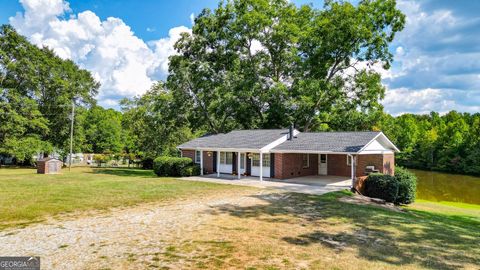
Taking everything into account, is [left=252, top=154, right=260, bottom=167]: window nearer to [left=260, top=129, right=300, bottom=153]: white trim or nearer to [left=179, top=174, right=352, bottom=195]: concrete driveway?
[left=260, top=129, right=300, bottom=153]: white trim

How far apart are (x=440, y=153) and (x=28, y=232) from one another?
61.5 m

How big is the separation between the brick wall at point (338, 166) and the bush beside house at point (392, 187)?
5.68 m

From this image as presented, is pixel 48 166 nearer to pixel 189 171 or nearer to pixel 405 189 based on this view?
pixel 189 171

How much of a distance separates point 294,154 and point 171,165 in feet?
30.4

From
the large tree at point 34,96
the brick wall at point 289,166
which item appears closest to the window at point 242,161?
the brick wall at point 289,166

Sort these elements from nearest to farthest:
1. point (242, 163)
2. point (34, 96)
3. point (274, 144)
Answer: point (274, 144), point (242, 163), point (34, 96)

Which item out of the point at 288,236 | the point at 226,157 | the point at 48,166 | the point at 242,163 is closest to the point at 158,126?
the point at 48,166

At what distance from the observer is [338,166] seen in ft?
78.6

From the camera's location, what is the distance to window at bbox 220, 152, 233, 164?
2459 centimetres

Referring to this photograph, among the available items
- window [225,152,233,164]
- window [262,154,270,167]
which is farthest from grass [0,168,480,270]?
window [225,152,233,164]

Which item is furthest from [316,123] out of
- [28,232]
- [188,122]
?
[28,232]

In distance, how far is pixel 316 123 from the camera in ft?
102

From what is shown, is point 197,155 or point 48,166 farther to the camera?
point 197,155

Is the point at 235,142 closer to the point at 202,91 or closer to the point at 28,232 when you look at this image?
the point at 202,91
